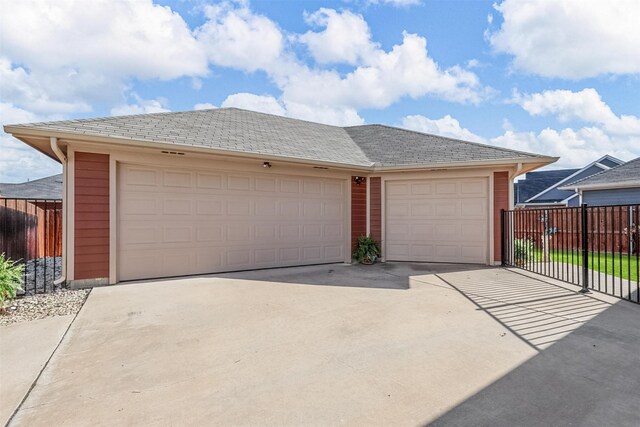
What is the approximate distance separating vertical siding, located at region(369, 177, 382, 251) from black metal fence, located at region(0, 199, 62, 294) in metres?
6.90

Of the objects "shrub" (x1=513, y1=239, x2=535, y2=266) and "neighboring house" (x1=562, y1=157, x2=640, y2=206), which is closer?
"shrub" (x1=513, y1=239, x2=535, y2=266)

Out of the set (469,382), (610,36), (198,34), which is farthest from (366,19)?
(469,382)

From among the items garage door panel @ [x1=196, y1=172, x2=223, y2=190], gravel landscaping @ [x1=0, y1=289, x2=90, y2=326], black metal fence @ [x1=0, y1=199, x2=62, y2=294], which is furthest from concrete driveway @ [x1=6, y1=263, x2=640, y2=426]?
A: garage door panel @ [x1=196, y1=172, x2=223, y2=190]

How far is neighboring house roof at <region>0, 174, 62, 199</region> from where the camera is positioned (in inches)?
559

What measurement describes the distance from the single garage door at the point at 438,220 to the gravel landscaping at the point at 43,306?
6.79 meters

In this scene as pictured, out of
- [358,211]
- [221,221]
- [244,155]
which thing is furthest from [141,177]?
[358,211]

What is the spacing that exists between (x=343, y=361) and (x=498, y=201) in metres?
6.88

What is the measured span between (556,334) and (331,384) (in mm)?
2674

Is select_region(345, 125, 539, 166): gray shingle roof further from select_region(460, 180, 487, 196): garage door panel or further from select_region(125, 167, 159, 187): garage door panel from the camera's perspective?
select_region(125, 167, 159, 187): garage door panel

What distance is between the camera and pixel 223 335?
3492 millimetres

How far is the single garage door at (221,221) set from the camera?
6.14 meters

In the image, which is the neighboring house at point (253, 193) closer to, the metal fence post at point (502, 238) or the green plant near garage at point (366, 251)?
the metal fence post at point (502, 238)

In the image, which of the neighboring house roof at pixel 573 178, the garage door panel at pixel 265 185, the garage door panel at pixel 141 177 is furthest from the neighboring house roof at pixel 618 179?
the garage door panel at pixel 141 177

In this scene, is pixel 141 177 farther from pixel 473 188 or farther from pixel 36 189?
pixel 36 189
